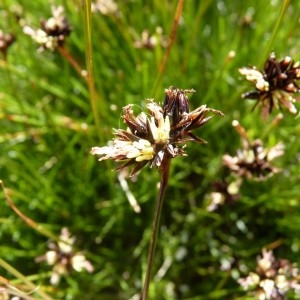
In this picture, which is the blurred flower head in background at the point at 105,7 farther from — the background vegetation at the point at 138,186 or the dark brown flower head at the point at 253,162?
the dark brown flower head at the point at 253,162

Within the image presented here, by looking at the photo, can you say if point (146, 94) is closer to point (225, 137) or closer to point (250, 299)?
point (225, 137)

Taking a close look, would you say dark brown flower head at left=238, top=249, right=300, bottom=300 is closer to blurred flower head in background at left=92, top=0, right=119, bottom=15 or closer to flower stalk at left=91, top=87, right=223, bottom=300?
flower stalk at left=91, top=87, right=223, bottom=300

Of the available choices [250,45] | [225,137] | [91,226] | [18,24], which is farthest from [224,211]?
[18,24]

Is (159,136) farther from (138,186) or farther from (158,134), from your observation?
(138,186)

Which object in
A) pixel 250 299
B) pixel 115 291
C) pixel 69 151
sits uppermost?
pixel 69 151

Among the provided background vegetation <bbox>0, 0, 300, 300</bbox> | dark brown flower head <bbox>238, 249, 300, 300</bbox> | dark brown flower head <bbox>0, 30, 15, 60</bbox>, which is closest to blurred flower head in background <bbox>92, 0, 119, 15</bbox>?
background vegetation <bbox>0, 0, 300, 300</bbox>

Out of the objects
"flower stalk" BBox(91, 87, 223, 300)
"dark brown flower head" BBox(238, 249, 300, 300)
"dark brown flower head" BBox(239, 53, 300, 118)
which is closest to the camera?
"flower stalk" BBox(91, 87, 223, 300)
